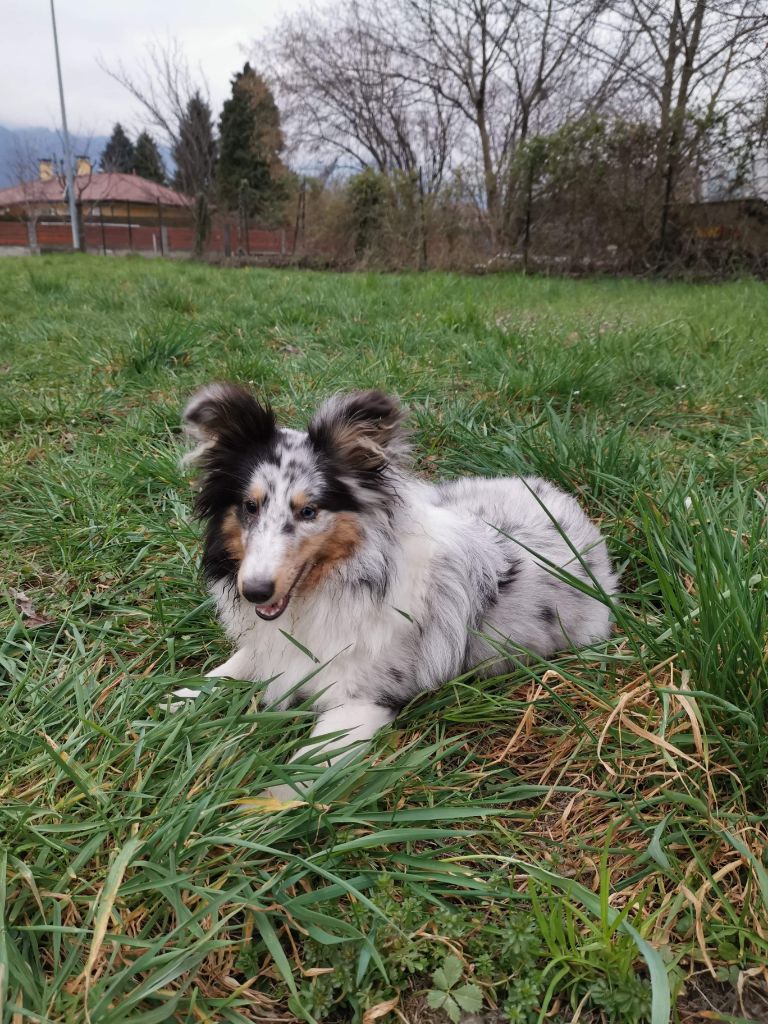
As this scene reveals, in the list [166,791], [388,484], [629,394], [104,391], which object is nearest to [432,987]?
[166,791]

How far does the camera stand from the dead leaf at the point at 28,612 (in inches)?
105

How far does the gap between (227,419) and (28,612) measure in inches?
52.0

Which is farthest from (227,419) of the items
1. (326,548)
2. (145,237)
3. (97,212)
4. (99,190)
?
(99,190)

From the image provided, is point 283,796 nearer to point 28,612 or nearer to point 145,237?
point 28,612

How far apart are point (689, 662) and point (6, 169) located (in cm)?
4681

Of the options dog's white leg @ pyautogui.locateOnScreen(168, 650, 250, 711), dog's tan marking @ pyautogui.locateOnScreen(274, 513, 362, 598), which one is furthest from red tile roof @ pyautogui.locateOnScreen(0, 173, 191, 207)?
dog's tan marking @ pyautogui.locateOnScreen(274, 513, 362, 598)

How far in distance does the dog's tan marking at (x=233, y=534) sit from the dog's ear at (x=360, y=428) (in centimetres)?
38

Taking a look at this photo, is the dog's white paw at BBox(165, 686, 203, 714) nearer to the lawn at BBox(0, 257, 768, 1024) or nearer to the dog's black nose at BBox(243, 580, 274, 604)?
the lawn at BBox(0, 257, 768, 1024)

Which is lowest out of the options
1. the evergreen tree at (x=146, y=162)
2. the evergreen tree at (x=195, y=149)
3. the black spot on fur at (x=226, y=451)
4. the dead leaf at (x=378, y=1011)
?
the dead leaf at (x=378, y=1011)

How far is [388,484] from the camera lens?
2266 mm

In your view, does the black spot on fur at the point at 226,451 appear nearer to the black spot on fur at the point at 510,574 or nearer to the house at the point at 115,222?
the black spot on fur at the point at 510,574

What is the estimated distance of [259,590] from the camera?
190 cm

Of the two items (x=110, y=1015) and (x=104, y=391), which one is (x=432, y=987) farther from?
(x=104, y=391)

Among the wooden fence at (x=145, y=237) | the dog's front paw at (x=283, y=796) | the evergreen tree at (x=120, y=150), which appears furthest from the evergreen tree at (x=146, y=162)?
the dog's front paw at (x=283, y=796)
